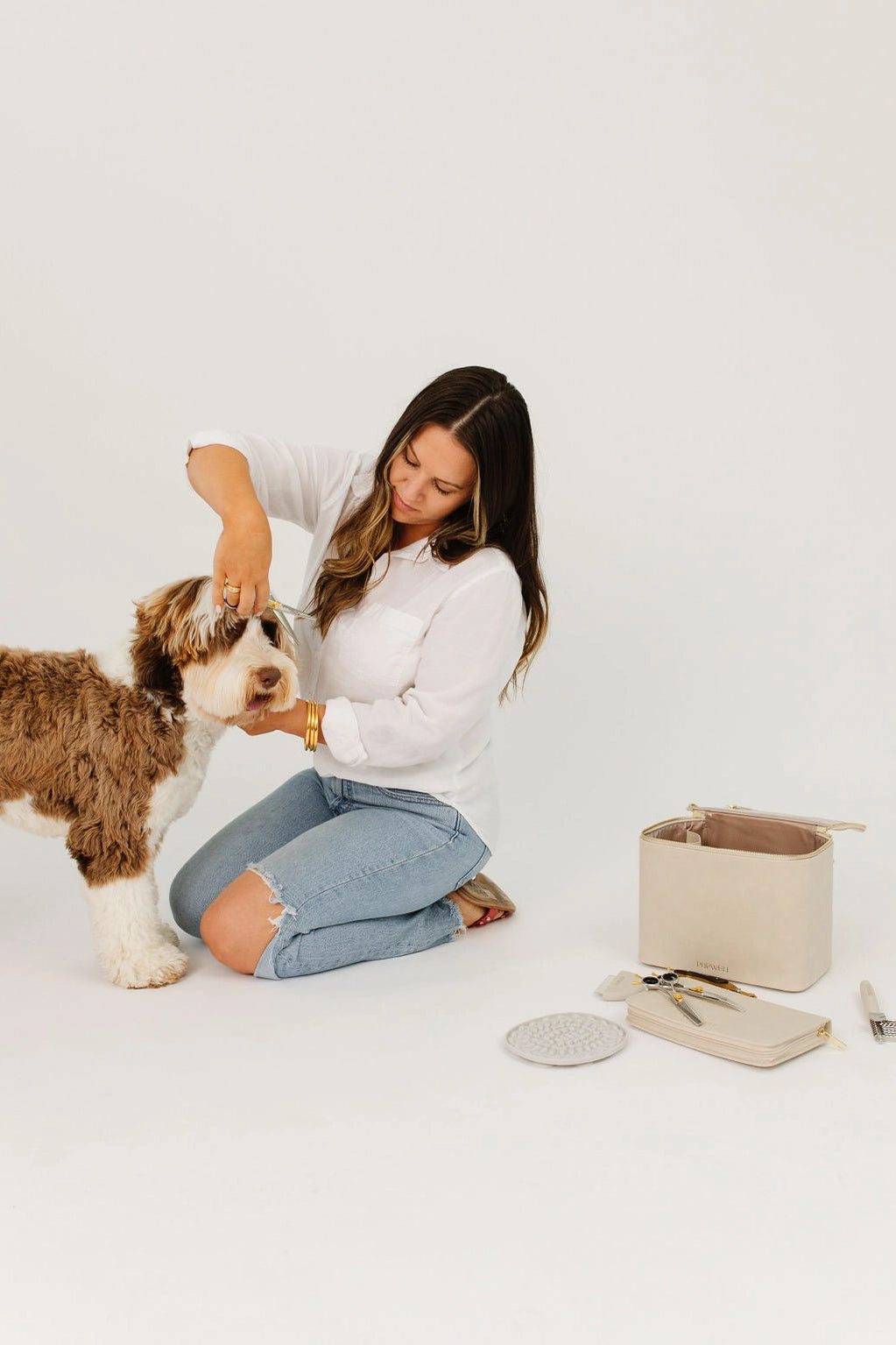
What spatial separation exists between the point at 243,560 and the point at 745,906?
1.47 m

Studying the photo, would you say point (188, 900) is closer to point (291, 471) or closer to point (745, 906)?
point (291, 471)

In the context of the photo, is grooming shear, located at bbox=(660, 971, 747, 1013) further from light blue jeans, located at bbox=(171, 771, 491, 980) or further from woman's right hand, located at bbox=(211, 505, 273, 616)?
woman's right hand, located at bbox=(211, 505, 273, 616)

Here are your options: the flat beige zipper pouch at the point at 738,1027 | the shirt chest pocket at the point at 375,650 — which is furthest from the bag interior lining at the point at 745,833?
the shirt chest pocket at the point at 375,650

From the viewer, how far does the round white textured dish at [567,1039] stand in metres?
2.48

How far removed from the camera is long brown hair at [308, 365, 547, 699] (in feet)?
9.55

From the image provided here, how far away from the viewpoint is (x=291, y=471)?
316 cm

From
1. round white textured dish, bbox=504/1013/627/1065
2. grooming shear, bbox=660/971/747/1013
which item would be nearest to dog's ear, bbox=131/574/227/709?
round white textured dish, bbox=504/1013/627/1065

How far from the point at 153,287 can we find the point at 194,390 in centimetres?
44

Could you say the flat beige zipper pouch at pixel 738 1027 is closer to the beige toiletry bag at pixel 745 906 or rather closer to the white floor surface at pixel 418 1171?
the white floor surface at pixel 418 1171

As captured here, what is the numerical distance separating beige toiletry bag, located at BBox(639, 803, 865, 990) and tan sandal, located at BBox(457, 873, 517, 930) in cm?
49

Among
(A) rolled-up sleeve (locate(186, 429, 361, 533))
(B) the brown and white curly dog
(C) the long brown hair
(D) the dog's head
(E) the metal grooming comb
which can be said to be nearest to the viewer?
(E) the metal grooming comb

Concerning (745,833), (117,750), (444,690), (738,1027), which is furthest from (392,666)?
(738,1027)

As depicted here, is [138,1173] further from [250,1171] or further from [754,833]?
[754,833]

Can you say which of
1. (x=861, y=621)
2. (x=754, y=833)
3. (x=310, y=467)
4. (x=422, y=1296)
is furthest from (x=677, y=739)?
(x=422, y=1296)
